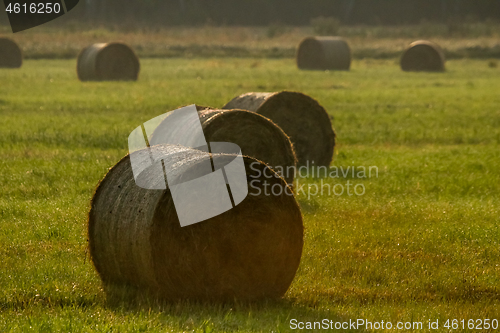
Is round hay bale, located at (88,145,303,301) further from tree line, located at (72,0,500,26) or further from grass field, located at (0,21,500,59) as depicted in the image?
tree line, located at (72,0,500,26)

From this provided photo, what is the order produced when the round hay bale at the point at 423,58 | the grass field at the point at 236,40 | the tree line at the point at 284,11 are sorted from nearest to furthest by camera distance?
the round hay bale at the point at 423,58 < the grass field at the point at 236,40 < the tree line at the point at 284,11

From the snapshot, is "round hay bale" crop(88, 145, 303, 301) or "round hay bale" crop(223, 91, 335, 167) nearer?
"round hay bale" crop(88, 145, 303, 301)

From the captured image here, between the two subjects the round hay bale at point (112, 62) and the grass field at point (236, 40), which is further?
the grass field at point (236, 40)

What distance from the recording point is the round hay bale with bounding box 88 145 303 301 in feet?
21.2

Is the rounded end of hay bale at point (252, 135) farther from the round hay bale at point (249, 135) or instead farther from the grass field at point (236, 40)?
the grass field at point (236, 40)

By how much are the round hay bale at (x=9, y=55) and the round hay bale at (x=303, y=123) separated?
28.0 meters

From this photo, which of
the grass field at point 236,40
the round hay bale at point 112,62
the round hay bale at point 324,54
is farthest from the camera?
the grass field at point 236,40

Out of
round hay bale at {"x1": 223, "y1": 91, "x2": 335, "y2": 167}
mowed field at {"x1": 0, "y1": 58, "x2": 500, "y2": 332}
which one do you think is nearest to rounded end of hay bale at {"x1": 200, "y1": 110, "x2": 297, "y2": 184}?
mowed field at {"x1": 0, "y1": 58, "x2": 500, "y2": 332}

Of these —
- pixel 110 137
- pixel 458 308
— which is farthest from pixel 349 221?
pixel 110 137

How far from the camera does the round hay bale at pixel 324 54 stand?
41.5m

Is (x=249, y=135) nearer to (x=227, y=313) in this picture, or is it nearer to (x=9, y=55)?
(x=227, y=313)

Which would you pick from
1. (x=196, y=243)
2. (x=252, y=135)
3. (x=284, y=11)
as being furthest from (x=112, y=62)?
(x=284, y=11)

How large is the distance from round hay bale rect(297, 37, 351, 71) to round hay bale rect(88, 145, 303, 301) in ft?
116

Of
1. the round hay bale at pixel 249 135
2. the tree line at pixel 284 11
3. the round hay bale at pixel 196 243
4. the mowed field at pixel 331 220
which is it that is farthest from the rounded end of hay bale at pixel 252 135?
the tree line at pixel 284 11
